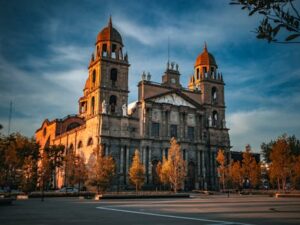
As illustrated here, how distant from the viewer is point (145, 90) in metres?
A: 66.8

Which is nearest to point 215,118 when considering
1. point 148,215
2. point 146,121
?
point 146,121

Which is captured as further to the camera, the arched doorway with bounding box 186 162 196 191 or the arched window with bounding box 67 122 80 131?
the arched window with bounding box 67 122 80 131

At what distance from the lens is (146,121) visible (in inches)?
2579

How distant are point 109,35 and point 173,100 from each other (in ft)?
60.1

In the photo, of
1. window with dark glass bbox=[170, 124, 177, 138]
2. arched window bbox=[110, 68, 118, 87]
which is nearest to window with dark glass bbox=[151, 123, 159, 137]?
window with dark glass bbox=[170, 124, 177, 138]

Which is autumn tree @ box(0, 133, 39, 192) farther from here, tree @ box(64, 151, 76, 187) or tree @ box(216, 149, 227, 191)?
tree @ box(216, 149, 227, 191)

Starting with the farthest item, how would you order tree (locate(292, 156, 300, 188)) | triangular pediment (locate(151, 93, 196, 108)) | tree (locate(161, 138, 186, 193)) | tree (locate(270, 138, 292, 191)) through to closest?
1. triangular pediment (locate(151, 93, 196, 108))
2. tree (locate(292, 156, 300, 188))
3. tree (locate(270, 138, 292, 191))
4. tree (locate(161, 138, 186, 193))

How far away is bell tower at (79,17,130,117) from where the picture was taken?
63.8 m

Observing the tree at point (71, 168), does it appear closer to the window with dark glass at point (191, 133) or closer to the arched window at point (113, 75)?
the arched window at point (113, 75)

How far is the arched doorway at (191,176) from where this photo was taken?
68.8 metres

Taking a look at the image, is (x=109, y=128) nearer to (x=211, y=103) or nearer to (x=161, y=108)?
(x=161, y=108)

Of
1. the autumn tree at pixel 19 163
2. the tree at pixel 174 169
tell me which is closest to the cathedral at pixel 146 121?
the tree at pixel 174 169

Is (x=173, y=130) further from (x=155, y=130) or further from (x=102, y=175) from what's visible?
(x=102, y=175)

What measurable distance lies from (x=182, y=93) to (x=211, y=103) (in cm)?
967
